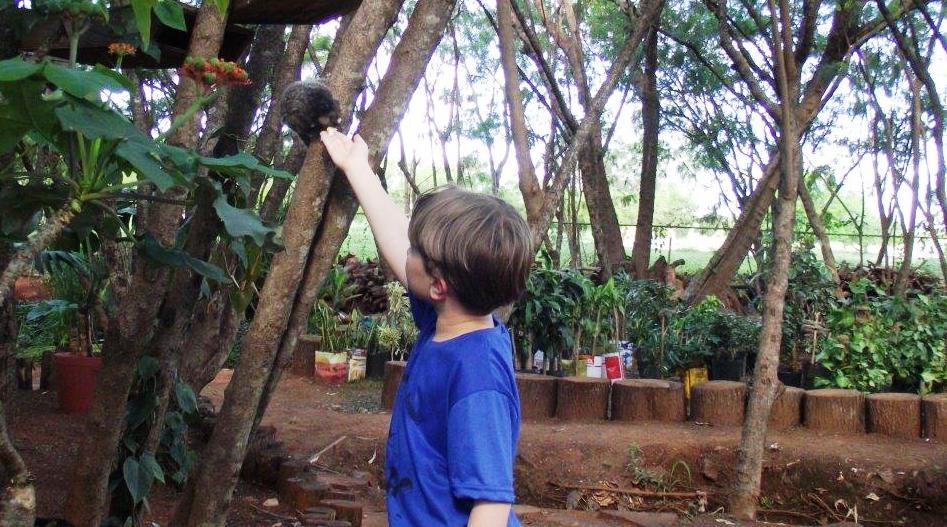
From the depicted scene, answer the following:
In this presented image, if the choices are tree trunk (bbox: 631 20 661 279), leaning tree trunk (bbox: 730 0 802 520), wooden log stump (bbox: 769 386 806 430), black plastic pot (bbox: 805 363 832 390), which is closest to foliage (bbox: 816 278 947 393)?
black plastic pot (bbox: 805 363 832 390)

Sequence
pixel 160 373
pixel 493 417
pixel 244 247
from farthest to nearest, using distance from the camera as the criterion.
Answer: pixel 160 373 < pixel 244 247 < pixel 493 417

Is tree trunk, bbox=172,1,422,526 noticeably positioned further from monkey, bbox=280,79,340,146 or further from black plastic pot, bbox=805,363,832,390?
black plastic pot, bbox=805,363,832,390

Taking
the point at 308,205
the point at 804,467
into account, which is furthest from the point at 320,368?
the point at 308,205

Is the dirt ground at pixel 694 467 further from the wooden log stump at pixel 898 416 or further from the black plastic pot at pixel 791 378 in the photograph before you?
the black plastic pot at pixel 791 378

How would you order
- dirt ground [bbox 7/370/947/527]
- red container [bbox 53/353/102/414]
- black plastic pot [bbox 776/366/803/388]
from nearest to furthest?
red container [bbox 53/353/102/414]
dirt ground [bbox 7/370/947/527]
black plastic pot [bbox 776/366/803/388]

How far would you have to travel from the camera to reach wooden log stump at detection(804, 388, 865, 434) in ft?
20.4

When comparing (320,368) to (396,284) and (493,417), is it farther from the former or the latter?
(493,417)

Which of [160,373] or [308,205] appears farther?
[160,373]

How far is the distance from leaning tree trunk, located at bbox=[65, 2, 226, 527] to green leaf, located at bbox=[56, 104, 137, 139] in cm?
75

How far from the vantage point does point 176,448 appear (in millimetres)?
3291

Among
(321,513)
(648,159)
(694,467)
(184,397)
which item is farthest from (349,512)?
(648,159)

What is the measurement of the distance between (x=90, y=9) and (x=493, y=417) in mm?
995

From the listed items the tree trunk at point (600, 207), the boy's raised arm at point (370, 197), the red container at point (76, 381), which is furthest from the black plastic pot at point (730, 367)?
the boy's raised arm at point (370, 197)

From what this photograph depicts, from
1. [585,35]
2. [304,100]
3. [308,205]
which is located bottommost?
[308,205]
